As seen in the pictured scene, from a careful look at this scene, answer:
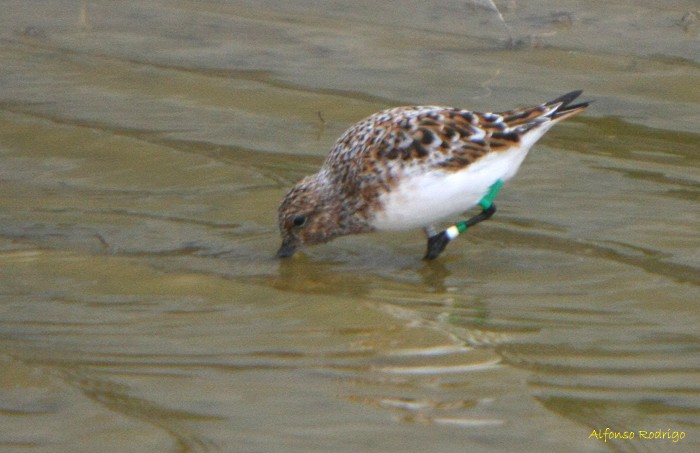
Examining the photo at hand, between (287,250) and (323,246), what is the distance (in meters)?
0.52

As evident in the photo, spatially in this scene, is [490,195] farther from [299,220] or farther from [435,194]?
[299,220]

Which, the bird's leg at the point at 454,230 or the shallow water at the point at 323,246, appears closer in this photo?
the shallow water at the point at 323,246

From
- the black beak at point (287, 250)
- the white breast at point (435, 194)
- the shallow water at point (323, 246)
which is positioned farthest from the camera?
the black beak at point (287, 250)

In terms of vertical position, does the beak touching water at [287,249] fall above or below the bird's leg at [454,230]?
below

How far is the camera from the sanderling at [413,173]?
7.01 m

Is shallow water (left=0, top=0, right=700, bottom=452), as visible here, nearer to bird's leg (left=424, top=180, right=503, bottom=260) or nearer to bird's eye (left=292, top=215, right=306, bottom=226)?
bird's leg (left=424, top=180, right=503, bottom=260)

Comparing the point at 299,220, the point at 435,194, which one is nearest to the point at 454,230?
the point at 435,194

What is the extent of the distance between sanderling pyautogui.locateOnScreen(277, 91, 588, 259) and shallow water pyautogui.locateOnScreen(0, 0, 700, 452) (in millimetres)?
247

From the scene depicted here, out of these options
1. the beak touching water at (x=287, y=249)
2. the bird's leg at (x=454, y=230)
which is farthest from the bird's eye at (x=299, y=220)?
the bird's leg at (x=454, y=230)

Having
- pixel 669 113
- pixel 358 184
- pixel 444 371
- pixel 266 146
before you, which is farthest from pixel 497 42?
pixel 444 371

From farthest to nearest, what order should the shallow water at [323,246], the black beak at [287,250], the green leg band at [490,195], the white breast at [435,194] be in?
1. the black beak at [287,250]
2. the green leg band at [490,195]
3. the white breast at [435,194]
4. the shallow water at [323,246]

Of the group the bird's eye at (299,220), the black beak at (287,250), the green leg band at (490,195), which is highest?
the green leg band at (490,195)

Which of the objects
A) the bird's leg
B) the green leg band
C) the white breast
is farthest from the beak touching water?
the green leg band

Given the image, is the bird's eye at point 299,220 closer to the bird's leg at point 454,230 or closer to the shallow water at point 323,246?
the shallow water at point 323,246
